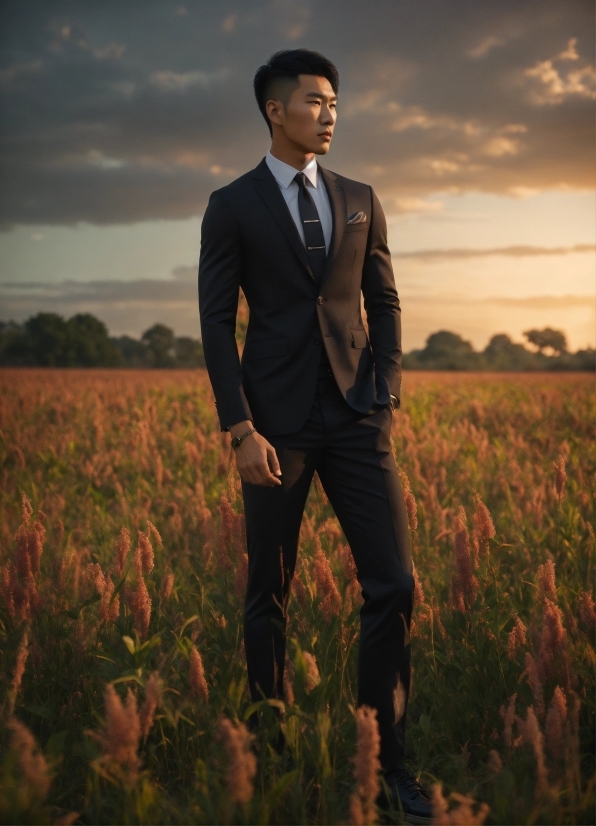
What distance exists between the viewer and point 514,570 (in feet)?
14.8

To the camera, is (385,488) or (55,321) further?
(55,321)

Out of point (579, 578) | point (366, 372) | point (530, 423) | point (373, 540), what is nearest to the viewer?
point (373, 540)

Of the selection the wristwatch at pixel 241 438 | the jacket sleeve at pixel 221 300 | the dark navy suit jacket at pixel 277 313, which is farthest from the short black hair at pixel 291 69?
the wristwatch at pixel 241 438

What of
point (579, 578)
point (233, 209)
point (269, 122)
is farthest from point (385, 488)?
point (579, 578)

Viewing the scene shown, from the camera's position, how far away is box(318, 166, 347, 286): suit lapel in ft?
9.53

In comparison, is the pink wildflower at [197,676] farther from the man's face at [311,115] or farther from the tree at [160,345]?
the tree at [160,345]

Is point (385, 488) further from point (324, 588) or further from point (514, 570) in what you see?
point (514, 570)

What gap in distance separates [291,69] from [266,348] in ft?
3.12

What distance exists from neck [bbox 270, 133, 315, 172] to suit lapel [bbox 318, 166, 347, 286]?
9 centimetres

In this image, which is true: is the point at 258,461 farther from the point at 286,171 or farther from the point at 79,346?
the point at 79,346

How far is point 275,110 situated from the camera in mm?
3010

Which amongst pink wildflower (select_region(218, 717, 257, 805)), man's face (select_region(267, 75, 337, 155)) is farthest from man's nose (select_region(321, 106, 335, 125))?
pink wildflower (select_region(218, 717, 257, 805))

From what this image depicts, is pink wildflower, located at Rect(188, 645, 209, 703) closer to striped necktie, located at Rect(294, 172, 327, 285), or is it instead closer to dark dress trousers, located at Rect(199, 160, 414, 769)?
dark dress trousers, located at Rect(199, 160, 414, 769)

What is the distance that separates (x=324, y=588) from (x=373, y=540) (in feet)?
1.36
